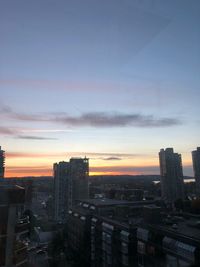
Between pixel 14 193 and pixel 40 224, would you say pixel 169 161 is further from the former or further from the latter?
pixel 14 193

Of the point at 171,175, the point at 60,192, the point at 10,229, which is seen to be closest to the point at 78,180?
the point at 60,192

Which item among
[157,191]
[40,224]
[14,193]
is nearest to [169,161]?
[157,191]

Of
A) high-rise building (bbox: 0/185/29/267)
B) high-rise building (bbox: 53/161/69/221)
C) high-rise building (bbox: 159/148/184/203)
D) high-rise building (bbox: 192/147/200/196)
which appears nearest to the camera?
high-rise building (bbox: 0/185/29/267)

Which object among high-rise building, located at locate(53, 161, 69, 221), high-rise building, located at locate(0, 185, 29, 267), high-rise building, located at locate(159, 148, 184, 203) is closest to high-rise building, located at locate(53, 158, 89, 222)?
high-rise building, located at locate(53, 161, 69, 221)

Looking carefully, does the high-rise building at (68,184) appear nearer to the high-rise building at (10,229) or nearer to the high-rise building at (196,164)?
the high-rise building at (196,164)

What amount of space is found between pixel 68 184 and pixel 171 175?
7492 millimetres

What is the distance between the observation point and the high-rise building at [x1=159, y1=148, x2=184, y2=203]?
60.4 feet

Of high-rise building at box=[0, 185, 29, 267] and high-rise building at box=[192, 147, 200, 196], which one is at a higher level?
high-rise building at box=[192, 147, 200, 196]

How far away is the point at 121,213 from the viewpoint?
8.12 m

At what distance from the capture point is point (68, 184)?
16656mm

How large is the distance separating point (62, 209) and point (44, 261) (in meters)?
8.13

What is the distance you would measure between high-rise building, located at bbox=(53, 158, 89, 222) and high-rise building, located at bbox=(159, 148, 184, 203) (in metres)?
5.59

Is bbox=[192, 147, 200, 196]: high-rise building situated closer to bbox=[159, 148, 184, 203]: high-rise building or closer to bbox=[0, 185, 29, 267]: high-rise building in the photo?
bbox=[159, 148, 184, 203]: high-rise building

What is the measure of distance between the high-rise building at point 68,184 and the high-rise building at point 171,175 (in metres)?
5.59
